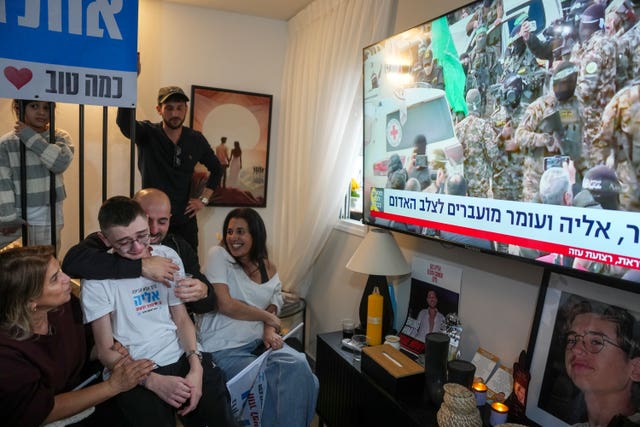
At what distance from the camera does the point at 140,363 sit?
1483 mm

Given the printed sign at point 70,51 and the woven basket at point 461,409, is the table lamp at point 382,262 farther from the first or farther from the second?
the printed sign at point 70,51

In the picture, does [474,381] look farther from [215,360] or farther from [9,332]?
[9,332]

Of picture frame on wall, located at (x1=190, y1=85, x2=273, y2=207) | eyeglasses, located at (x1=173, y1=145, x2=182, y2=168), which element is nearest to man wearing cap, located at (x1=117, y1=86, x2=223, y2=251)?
eyeglasses, located at (x1=173, y1=145, x2=182, y2=168)

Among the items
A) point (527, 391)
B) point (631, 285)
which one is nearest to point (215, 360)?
point (527, 391)

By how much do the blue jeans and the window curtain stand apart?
1100 mm

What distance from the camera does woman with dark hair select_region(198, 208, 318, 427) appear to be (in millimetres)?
1902

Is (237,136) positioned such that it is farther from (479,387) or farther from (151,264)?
(479,387)

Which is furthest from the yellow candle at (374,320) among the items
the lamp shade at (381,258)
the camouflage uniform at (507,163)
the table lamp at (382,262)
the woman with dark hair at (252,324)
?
the camouflage uniform at (507,163)

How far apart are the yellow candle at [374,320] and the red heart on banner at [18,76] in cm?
162

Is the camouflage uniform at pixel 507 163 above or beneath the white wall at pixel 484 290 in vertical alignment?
above

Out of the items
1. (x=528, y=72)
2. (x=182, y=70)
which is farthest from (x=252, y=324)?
(x=182, y=70)

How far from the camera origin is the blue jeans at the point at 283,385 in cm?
188

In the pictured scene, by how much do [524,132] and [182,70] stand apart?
269 cm

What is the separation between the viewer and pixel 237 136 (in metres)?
3.50
